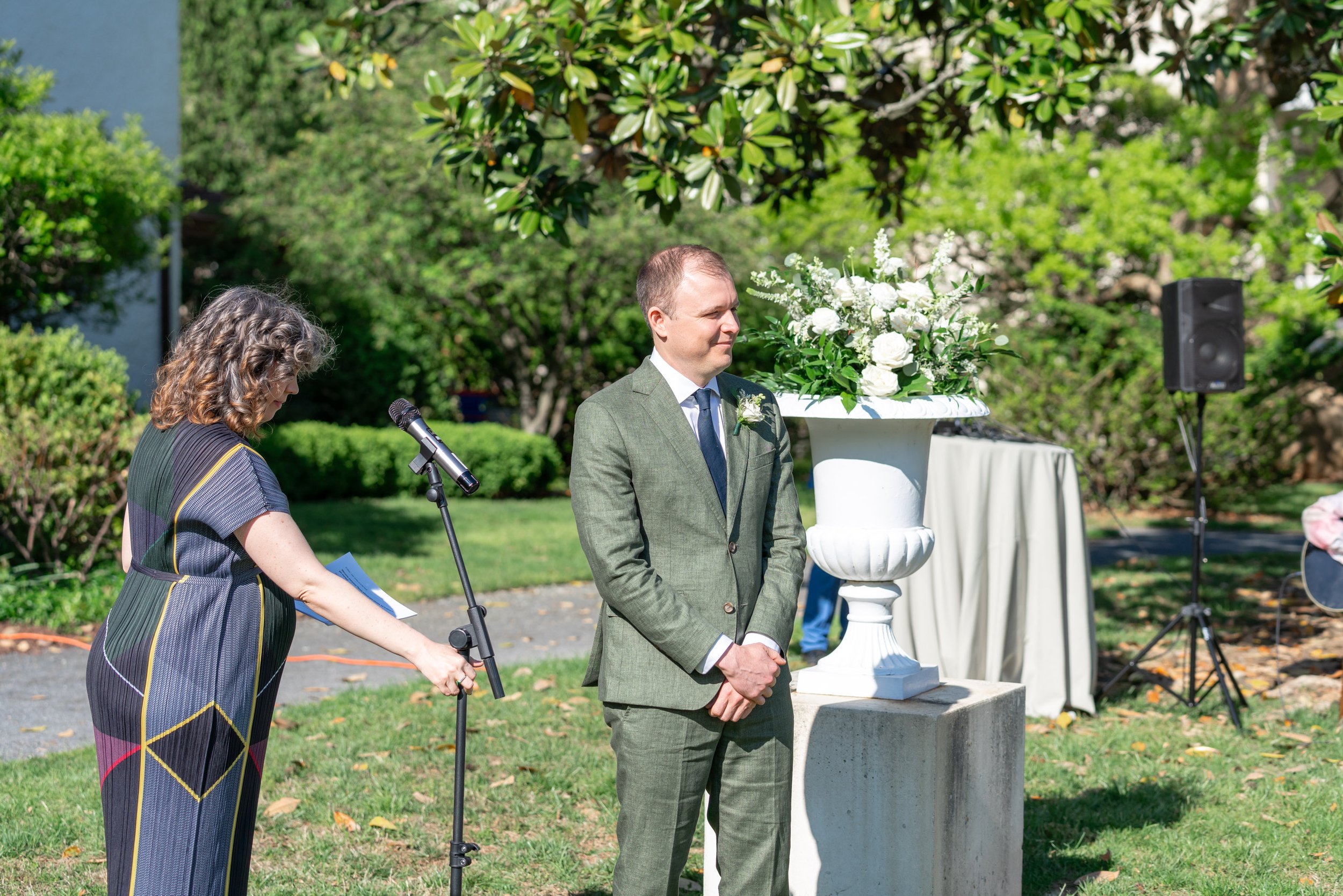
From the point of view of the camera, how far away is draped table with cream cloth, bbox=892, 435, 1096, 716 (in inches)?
252

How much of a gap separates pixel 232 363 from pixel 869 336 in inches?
76.3

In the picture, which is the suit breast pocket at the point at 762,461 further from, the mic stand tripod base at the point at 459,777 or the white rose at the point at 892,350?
the mic stand tripod base at the point at 459,777

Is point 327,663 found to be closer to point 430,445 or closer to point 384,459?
point 430,445

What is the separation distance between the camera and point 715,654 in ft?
9.31

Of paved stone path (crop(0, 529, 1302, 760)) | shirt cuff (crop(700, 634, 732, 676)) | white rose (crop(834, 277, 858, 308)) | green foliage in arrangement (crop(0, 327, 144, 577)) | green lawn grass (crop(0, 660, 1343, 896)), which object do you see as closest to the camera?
shirt cuff (crop(700, 634, 732, 676))

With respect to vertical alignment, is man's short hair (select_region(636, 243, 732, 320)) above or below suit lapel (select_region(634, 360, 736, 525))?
above

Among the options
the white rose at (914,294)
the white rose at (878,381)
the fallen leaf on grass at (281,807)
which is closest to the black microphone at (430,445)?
the white rose at (878,381)

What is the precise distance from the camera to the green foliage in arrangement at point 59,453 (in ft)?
26.8

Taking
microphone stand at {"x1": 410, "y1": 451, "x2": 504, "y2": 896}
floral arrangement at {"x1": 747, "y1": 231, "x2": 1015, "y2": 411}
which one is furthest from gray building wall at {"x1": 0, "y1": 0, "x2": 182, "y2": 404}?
microphone stand at {"x1": 410, "y1": 451, "x2": 504, "y2": 896}

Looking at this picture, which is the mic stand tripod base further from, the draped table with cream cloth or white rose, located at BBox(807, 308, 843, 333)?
the draped table with cream cloth

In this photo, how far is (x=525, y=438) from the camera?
676 inches

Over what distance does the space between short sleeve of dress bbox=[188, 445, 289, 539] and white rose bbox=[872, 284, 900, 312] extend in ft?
6.33

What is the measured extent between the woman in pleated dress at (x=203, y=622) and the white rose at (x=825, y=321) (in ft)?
5.26

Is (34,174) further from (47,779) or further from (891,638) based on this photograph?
(891,638)
